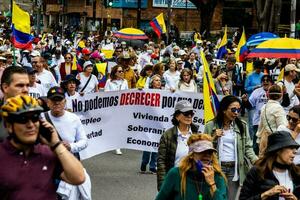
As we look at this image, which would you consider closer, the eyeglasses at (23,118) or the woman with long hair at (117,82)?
the eyeglasses at (23,118)

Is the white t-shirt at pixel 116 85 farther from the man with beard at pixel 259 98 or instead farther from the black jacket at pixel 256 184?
the black jacket at pixel 256 184

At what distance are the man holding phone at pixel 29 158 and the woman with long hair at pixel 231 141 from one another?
127 inches

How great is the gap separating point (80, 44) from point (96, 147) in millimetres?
16441

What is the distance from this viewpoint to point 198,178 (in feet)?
16.2

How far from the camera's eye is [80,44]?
2655 centimetres

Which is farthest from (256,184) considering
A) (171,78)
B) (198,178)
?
(171,78)

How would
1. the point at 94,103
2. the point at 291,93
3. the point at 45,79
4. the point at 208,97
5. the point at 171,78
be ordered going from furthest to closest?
1. the point at 171,78
2. the point at 45,79
3. the point at 291,93
4. the point at 94,103
5. the point at 208,97

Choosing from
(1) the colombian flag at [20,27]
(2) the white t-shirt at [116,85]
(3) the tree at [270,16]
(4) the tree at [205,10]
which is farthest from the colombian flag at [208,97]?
(4) the tree at [205,10]

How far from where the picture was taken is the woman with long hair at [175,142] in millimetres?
6684

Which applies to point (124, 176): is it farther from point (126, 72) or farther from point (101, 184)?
point (126, 72)

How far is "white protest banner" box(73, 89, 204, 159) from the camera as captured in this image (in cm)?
1047

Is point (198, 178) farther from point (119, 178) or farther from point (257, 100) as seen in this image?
point (257, 100)

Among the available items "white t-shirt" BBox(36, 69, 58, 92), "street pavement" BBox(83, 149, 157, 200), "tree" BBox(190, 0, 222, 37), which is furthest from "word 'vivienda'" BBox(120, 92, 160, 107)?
"tree" BBox(190, 0, 222, 37)

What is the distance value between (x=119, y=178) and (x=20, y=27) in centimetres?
550
